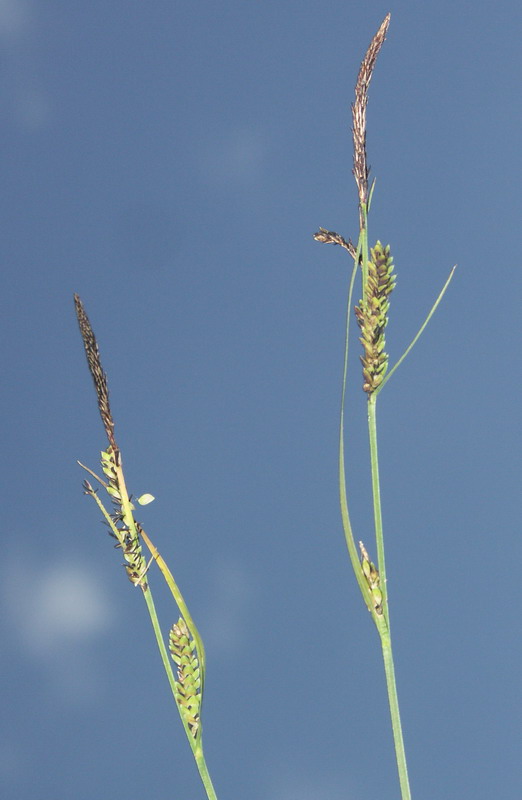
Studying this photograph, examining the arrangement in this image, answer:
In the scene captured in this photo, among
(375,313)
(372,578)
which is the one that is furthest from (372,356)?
(372,578)

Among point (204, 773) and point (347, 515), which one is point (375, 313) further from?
point (204, 773)

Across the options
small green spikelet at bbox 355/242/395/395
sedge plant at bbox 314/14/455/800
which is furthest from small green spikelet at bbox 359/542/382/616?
small green spikelet at bbox 355/242/395/395

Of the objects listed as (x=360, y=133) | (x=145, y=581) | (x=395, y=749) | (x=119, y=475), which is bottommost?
(x=395, y=749)

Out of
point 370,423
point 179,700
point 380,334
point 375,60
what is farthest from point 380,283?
point 179,700

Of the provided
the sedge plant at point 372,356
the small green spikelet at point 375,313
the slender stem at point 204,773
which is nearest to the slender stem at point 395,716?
the sedge plant at point 372,356

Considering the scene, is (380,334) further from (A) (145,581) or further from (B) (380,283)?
(A) (145,581)

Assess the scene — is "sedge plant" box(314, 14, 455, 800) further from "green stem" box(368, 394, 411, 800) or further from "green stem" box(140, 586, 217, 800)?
"green stem" box(140, 586, 217, 800)

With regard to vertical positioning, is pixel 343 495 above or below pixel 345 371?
below
